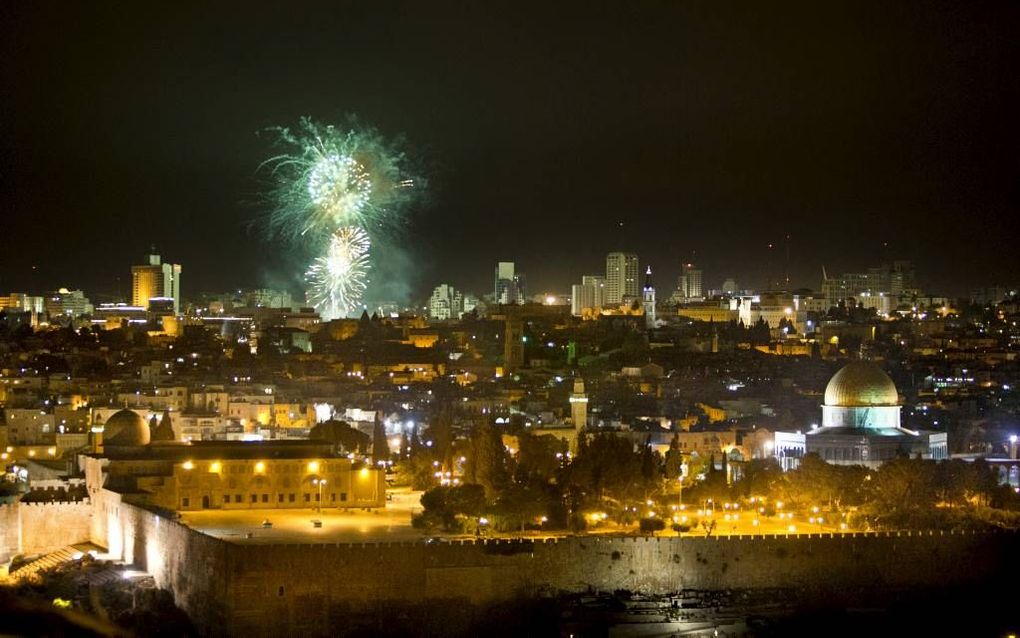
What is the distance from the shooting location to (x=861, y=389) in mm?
52438

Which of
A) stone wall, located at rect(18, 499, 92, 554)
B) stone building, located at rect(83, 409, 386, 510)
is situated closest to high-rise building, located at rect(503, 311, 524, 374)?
stone building, located at rect(83, 409, 386, 510)

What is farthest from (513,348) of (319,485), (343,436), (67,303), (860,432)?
(67,303)

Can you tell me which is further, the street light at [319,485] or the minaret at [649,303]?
the minaret at [649,303]

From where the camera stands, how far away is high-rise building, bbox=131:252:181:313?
5536 inches

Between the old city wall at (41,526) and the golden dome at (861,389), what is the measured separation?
68.2ft

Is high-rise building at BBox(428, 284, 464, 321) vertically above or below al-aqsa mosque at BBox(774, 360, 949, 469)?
above

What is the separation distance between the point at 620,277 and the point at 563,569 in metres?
119

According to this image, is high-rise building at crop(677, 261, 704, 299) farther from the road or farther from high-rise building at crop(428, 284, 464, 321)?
the road

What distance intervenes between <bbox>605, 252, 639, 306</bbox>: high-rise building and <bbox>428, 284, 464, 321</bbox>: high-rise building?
38.8 ft

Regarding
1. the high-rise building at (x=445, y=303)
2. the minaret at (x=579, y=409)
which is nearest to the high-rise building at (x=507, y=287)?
the high-rise building at (x=445, y=303)

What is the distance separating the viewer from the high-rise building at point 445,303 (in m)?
143

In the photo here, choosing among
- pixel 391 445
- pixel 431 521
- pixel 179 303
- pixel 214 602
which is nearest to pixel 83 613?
pixel 214 602

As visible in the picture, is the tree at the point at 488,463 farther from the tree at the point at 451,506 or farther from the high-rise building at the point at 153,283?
the high-rise building at the point at 153,283

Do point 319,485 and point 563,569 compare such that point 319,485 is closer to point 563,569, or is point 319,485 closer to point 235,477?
point 235,477
